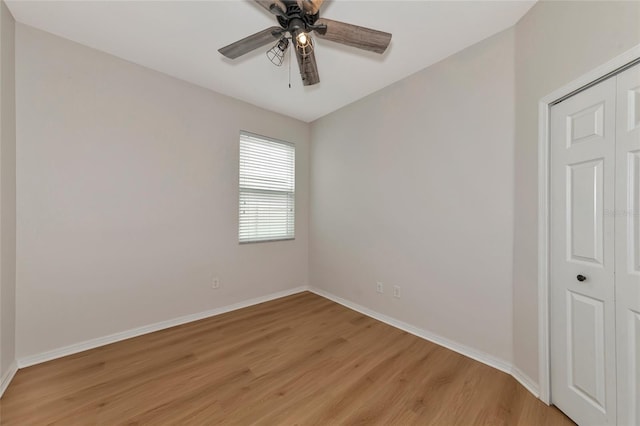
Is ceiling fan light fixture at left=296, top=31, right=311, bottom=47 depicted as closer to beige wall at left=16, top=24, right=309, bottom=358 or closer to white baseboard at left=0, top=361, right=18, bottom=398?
beige wall at left=16, top=24, right=309, bottom=358

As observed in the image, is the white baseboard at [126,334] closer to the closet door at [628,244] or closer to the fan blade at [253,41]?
the fan blade at [253,41]

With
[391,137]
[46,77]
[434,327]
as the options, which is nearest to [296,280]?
[434,327]

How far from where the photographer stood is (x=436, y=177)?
8.01 feet

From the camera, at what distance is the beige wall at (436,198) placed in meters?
2.03

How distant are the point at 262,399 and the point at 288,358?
0.49 m

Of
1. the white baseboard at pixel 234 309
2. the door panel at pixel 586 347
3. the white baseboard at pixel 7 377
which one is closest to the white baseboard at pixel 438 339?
the white baseboard at pixel 234 309

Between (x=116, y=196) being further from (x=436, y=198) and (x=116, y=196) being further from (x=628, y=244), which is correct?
(x=628, y=244)

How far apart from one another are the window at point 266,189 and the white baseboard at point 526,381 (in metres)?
2.88

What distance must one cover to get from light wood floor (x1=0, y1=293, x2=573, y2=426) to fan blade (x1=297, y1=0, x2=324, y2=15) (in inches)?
96.0

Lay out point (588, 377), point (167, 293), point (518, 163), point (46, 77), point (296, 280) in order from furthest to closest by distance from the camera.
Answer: point (296, 280)
point (167, 293)
point (46, 77)
point (518, 163)
point (588, 377)

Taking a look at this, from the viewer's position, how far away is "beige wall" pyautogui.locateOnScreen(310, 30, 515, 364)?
2.03 meters

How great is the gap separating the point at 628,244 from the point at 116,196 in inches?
146

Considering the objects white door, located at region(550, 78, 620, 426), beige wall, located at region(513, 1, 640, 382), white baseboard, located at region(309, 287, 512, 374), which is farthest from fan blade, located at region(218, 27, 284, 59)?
white baseboard, located at region(309, 287, 512, 374)

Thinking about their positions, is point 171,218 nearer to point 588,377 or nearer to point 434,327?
point 434,327
